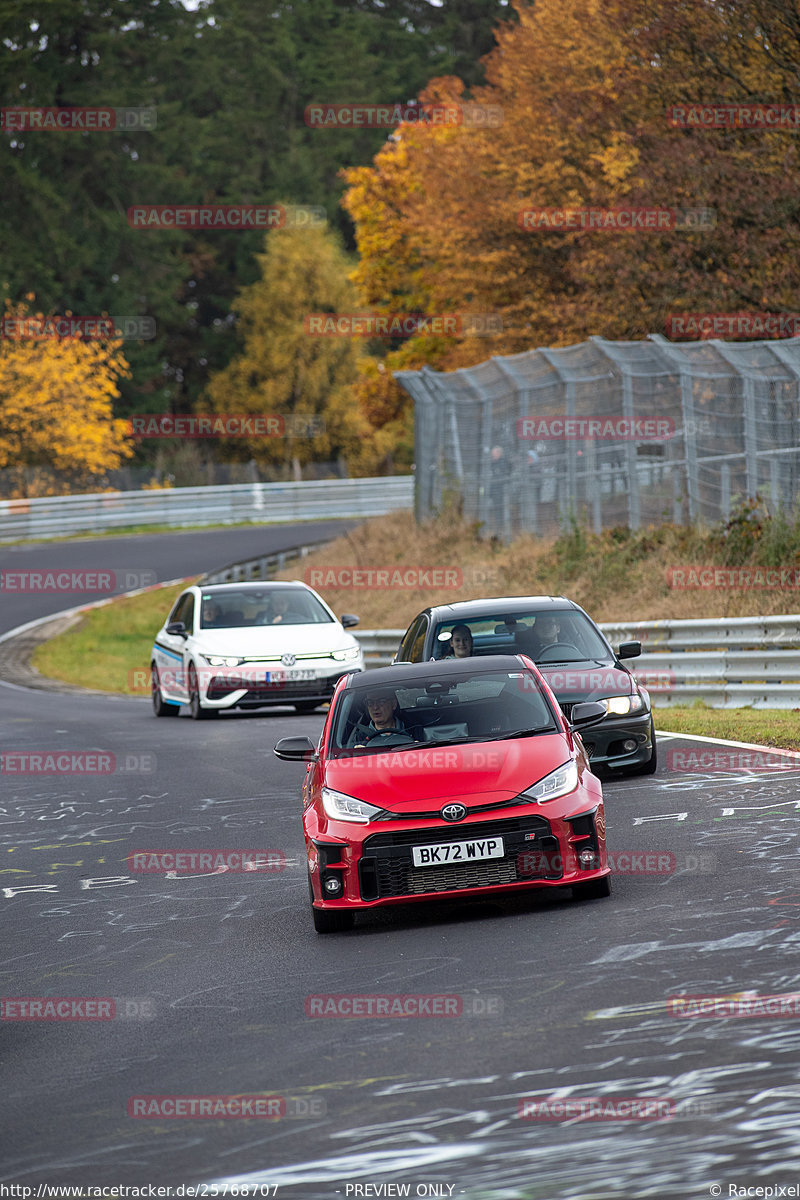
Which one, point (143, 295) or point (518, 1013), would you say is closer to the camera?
point (518, 1013)

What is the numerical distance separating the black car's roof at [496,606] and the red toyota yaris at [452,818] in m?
4.65

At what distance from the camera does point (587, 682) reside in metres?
12.9

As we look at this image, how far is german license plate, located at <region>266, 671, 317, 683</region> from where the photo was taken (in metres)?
20.0

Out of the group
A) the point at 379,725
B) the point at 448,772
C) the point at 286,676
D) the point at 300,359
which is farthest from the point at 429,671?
the point at 300,359

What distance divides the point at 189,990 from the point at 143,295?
70.2 m

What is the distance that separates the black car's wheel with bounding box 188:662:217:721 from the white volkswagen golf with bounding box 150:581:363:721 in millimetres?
12

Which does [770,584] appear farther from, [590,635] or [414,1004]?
[414,1004]

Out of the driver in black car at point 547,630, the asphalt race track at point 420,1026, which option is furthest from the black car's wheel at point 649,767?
the driver in black car at point 547,630

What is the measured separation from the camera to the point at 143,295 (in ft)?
246

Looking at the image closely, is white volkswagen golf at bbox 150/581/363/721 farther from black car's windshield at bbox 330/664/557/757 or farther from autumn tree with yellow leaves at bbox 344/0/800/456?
autumn tree with yellow leaves at bbox 344/0/800/456

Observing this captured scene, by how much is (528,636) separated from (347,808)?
18.0ft

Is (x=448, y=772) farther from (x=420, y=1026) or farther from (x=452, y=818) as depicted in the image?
(x=420, y=1026)

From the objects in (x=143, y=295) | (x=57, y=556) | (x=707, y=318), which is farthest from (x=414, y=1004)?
(x=143, y=295)

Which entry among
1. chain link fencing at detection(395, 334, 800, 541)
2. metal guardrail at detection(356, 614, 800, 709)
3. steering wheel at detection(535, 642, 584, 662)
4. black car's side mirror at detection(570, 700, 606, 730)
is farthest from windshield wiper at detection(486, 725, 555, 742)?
chain link fencing at detection(395, 334, 800, 541)
